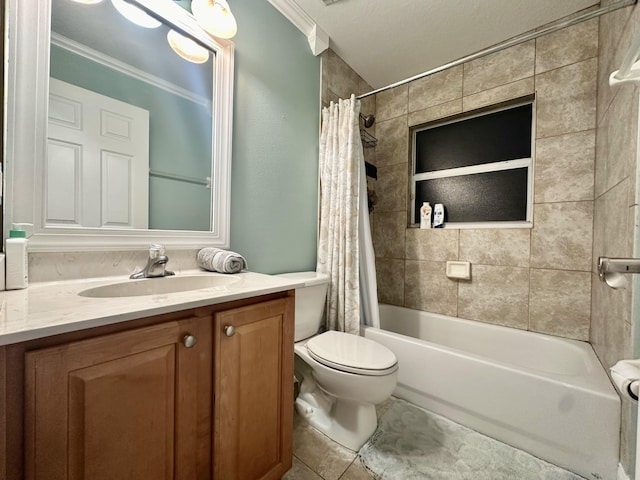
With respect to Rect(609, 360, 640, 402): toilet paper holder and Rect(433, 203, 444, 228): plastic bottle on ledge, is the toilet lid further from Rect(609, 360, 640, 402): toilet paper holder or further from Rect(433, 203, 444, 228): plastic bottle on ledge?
Rect(433, 203, 444, 228): plastic bottle on ledge

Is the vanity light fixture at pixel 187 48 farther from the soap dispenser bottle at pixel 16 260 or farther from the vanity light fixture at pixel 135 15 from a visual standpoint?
the soap dispenser bottle at pixel 16 260

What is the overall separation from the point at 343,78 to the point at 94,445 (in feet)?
7.87

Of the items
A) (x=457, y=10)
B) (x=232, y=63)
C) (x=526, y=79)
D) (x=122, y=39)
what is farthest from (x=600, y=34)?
(x=122, y=39)

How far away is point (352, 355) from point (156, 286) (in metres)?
0.88

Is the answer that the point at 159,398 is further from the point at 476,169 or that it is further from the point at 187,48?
the point at 476,169

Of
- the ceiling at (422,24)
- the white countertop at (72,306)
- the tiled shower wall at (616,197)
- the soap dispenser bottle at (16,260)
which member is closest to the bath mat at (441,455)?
the tiled shower wall at (616,197)

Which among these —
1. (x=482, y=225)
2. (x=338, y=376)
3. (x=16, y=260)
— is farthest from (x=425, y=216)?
(x=16, y=260)

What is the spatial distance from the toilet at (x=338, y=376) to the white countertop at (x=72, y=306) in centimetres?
49

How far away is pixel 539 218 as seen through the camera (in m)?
1.61

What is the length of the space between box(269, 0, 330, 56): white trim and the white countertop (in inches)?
67.5

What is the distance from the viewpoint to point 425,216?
2.07m

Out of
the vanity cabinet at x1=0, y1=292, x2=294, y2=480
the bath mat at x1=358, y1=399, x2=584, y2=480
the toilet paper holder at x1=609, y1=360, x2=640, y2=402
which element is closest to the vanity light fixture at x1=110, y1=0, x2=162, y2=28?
the vanity cabinet at x1=0, y1=292, x2=294, y2=480

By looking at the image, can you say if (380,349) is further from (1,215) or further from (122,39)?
(122,39)

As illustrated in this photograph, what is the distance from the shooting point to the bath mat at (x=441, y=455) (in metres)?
1.03
